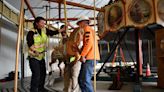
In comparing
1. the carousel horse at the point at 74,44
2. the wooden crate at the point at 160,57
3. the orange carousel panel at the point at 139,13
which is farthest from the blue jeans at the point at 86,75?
the wooden crate at the point at 160,57

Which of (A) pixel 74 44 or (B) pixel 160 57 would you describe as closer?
(A) pixel 74 44

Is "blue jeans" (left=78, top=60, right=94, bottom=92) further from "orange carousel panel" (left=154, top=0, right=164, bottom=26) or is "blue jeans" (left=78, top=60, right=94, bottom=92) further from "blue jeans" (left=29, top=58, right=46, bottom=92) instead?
"orange carousel panel" (left=154, top=0, right=164, bottom=26)

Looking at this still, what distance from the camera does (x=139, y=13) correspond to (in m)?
6.54

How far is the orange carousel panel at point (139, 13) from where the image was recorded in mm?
6418

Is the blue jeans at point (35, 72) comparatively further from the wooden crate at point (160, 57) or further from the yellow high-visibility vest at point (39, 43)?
the wooden crate at point (160, 57)

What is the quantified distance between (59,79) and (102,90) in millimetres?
2067

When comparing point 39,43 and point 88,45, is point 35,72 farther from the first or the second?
point 88,45

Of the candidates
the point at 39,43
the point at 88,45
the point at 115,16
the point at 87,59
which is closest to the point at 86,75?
the point at 87,59

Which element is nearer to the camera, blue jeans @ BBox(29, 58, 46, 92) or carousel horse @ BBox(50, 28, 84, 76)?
carousel horse @ BBox(50, 28, 84, 76)

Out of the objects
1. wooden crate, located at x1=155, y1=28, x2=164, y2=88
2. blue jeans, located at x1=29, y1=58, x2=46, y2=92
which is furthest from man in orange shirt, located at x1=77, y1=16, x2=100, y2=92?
wooden crate, located at x1=155, y1=28, x2=164, y2=88

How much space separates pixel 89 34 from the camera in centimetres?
427

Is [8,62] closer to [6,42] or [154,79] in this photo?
[6,42]

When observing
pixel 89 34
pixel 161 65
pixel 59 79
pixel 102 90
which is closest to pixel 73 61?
pixel 89 34

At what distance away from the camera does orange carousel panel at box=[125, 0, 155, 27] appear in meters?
6.42
